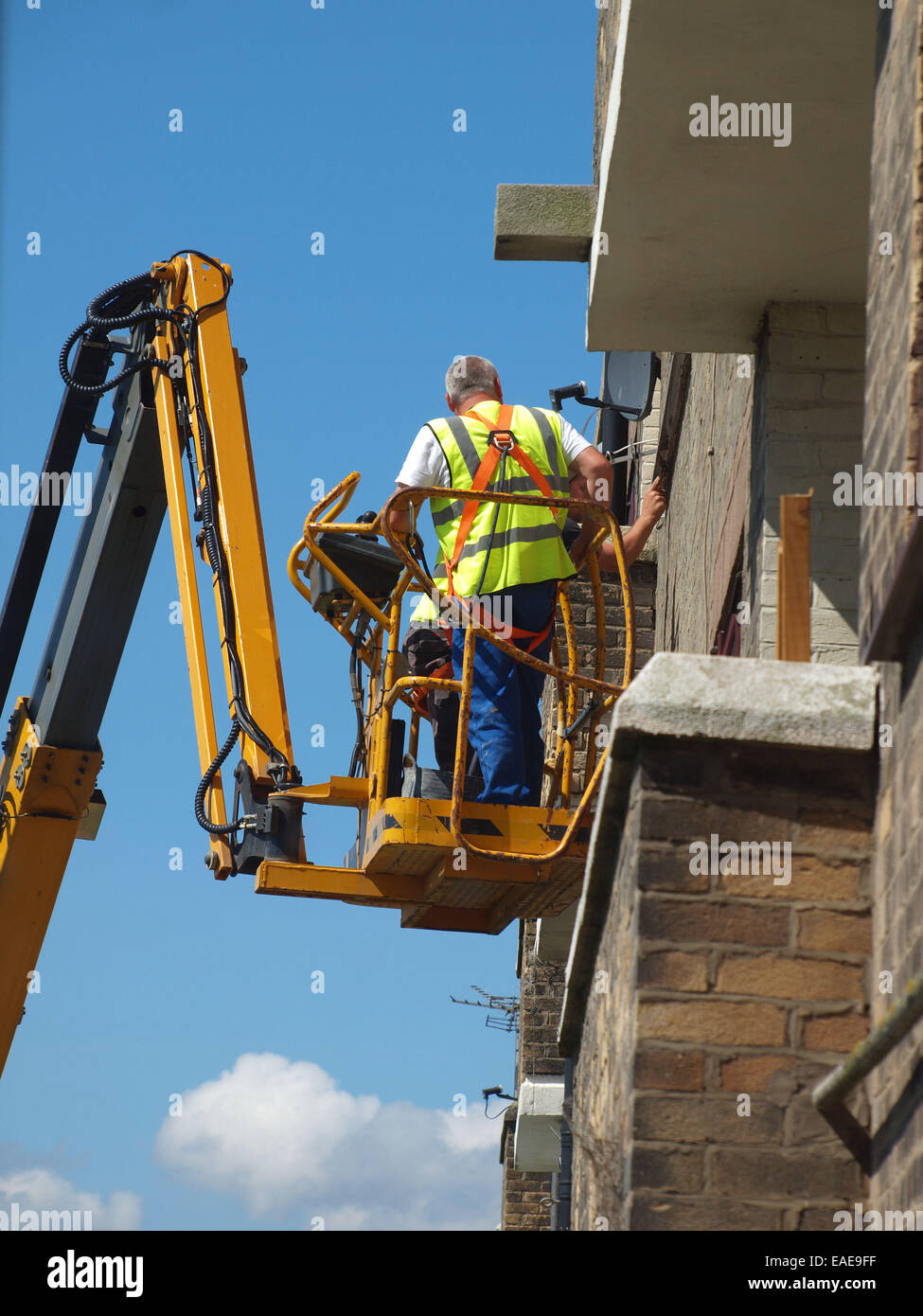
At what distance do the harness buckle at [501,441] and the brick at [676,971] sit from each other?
12.9 ft

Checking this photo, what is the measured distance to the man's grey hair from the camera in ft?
26.6

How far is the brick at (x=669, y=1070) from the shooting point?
4156 mm

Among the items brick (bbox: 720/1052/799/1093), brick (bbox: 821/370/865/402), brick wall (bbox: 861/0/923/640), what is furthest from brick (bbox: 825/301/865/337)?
brick (bbox: 720/1052/799/1093)

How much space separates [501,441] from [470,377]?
1.50 feet

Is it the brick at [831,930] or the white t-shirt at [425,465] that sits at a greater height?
the white t-shirt at [425,465]

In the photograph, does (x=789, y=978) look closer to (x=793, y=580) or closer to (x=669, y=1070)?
(x=669, y=1070)

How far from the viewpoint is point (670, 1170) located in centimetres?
409

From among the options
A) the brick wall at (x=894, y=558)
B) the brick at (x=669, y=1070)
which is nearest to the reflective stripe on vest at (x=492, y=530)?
the brick wall at (x=894, y=558)

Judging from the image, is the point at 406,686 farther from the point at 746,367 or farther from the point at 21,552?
the point at 21,552

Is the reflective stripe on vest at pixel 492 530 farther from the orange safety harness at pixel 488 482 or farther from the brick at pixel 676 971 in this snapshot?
the brick at pixel 676 971

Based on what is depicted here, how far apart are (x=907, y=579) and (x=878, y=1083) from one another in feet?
3.63

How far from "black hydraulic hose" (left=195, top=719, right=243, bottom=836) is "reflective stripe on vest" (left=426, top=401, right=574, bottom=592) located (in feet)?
5.68

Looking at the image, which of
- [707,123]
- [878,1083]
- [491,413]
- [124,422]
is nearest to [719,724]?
[878,1083]

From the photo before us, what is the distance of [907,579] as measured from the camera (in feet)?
13.0
